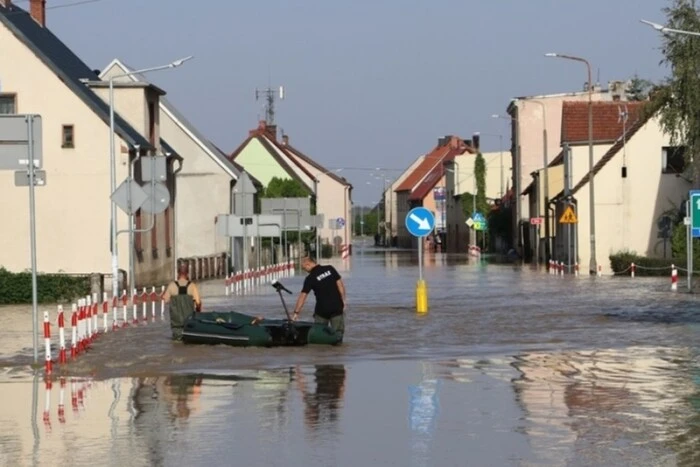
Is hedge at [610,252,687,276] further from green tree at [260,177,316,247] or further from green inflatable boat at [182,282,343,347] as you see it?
green tree at [260,177,316,247]

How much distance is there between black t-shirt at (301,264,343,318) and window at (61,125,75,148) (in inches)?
1160

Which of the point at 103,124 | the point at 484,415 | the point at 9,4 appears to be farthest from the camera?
the point at 9,4

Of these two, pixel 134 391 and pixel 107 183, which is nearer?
pixel 134 391

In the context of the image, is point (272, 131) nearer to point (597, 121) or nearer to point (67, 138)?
point (597, 121)

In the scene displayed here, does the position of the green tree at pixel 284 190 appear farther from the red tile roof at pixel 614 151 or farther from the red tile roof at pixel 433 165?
the red tile roof at pixel 433 165

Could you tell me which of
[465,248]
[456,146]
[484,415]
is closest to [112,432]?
[484,415]

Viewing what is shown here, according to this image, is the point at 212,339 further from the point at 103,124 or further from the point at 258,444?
the point at 103,124

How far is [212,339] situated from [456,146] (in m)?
156

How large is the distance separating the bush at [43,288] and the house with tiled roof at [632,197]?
100 ft

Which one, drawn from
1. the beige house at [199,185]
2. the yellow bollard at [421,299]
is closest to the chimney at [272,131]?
the beige house at [199,185]

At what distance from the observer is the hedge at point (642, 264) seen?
5609cm

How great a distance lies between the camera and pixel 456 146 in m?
178

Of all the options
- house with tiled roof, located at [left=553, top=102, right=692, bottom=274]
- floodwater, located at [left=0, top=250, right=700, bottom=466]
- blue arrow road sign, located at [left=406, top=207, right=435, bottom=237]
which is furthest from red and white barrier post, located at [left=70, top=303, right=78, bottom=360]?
house with tiled roof, located at [left=553, top=102, right=692, bottom=274]

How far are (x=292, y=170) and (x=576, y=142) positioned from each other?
48.6 meters
